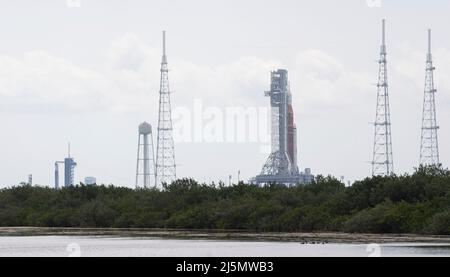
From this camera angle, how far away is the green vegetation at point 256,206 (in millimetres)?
79625

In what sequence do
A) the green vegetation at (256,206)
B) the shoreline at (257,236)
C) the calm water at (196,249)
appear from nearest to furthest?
the calm water at (196,249) → the shoreline at (257,236) → the green vegetation at (256,206)

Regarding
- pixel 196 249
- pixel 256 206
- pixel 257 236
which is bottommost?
pixel 196 249

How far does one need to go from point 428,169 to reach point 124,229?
77.4 ft

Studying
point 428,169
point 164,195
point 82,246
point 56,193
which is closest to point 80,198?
point 56,193

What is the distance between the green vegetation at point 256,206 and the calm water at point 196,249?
13792 millimetres

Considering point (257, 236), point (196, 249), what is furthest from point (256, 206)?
point (196, 249)

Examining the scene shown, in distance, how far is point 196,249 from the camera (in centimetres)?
6191

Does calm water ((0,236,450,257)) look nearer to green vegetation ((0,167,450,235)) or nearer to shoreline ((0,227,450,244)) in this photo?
shoreline ((0,227,450,244))

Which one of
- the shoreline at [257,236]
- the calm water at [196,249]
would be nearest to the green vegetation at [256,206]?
the shoreline at [257,236]

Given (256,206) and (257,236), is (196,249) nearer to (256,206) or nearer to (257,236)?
(257,236)

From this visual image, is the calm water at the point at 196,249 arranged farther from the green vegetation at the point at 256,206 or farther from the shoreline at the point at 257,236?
the green vegetation at the point at 256,206

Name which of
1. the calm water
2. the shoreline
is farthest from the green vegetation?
the calm water

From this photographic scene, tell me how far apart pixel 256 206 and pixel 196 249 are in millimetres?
28335
